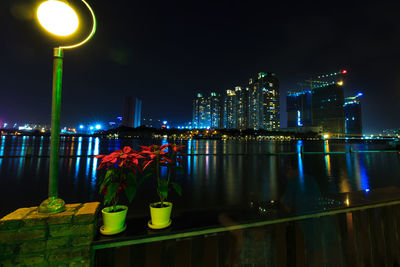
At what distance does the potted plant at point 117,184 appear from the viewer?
1730 millimetres

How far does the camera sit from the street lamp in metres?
1.66

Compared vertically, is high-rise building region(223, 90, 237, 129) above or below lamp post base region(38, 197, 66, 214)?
above

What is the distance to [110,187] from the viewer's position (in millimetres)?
1773

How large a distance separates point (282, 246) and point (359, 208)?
114cm

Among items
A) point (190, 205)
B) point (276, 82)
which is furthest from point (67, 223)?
point (276, 82)

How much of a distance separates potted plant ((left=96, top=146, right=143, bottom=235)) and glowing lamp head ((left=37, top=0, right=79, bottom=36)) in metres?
1.29

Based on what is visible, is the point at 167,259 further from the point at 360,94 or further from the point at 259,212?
the point at 360,94

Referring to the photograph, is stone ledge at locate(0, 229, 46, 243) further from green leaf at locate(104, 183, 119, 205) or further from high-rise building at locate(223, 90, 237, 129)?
high-rise building at locate(223, 90, 237, 129)

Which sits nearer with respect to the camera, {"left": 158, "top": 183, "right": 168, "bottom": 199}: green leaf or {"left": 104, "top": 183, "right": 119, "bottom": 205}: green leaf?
{"left": 104, "top": 183, "right": 119, "bottom": 205}: green leaf

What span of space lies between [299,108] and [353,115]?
40.7m

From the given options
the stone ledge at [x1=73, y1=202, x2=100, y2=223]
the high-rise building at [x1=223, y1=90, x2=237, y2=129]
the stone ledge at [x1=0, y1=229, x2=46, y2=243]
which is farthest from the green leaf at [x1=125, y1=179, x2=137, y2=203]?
the high-rise building at [x1=223, y1=90, x2=237, y2=129]

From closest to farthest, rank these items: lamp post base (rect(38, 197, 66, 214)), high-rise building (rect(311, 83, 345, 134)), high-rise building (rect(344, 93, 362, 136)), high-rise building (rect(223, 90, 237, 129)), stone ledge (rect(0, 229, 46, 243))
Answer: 1. stone ledge (rect(0, 229, 46, 243))
2. lamp post base (rect(38, 197, 66, 214))
3. high-rise building (rect(311, 83, 345, 134))
4. high-rise building (rect(344, 93, 362, 136))
5. high-rise building (rect(223, 90, 237, 129))

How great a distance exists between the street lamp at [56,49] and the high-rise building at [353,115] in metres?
183

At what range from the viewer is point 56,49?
1818mm
